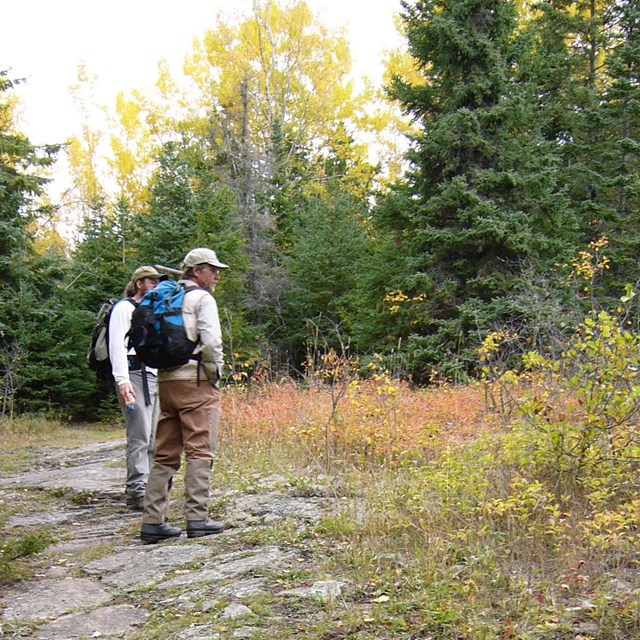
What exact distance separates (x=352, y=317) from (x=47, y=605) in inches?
547

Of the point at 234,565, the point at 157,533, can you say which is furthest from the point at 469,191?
the point at 234,565

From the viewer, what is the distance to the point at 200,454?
181 inches

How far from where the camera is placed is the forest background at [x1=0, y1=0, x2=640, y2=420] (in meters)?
13.5

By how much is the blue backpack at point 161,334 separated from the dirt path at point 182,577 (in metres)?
1.27

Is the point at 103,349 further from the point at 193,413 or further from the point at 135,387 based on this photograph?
the point at 193,413

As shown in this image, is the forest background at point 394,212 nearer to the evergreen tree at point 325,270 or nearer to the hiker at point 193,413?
the evergreen tree at point 325,270

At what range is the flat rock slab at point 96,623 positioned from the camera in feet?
10.2

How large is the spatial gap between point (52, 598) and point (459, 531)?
7.38 ft

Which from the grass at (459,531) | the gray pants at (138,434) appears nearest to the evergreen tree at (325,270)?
the grass at (459,531)

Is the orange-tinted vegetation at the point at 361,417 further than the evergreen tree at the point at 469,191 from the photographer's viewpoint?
No

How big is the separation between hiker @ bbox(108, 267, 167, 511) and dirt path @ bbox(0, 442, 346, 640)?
0.35 metres

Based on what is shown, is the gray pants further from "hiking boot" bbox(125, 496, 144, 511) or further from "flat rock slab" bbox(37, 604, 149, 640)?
"flat rock slab" bbox(37, 604, 149, 640)

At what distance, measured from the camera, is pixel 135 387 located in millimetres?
5863

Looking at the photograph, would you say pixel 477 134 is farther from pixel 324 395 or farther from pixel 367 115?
pixel 367 115
